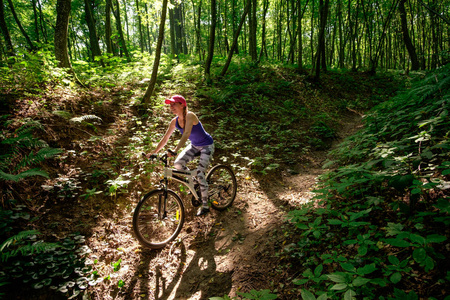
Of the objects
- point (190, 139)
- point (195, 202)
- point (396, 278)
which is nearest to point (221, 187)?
point (195, 202)

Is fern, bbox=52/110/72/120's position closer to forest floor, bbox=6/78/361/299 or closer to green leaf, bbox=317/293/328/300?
forest floor, bbox=6/78/361/299

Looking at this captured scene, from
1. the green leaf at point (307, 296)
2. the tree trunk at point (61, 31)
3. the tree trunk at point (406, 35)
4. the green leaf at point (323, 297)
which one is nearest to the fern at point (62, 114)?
the tree trunk at point (61, 31)

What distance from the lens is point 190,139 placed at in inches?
177

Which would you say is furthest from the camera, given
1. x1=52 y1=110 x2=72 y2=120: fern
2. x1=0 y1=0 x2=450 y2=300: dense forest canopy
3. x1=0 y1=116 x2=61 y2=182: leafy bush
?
x1=52 y1=110 x2=72 y2=120: fern

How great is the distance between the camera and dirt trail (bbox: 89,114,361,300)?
3.12 metres

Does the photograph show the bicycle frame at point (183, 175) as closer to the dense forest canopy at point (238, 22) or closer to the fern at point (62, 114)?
the fern at point (62, 114)

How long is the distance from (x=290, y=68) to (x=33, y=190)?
56.9ft

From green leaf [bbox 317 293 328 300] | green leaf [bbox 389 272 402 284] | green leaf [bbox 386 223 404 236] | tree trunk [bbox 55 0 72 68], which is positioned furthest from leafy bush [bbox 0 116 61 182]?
green leaf [bbox 386 223 404 236]

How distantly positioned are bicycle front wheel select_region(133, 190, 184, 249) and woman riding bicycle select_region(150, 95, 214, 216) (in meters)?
0.59

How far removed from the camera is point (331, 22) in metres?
22.8

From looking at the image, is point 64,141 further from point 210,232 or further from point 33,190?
point 210,232

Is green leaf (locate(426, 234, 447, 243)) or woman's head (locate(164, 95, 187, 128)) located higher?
woman's head (locate(164, 95, 187, 128))

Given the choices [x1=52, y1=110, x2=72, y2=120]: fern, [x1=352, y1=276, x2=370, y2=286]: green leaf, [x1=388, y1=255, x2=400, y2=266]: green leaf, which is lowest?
[x1=352, y1=276, x2=370, y2=286]: green leaf

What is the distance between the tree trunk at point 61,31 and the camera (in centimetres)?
666
